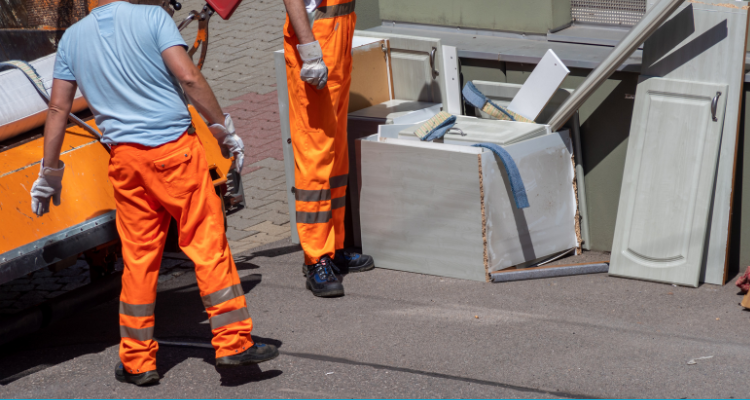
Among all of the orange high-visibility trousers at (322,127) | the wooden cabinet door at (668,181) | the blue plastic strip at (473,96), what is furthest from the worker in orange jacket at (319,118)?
the wooden cabinet door at (668,181)

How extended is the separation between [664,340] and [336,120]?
201 centimetres

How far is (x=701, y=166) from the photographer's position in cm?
430

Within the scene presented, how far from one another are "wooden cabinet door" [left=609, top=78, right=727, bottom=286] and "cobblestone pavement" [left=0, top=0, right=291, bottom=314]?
2.38m

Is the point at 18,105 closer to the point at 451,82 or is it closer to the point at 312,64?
the point at 312,64

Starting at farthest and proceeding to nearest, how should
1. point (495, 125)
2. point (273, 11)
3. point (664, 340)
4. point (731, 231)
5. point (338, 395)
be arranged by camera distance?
point (273, 11), point (495, 125), point (731, 231), point (664, 340), point (338, 395)

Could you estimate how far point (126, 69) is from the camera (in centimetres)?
331

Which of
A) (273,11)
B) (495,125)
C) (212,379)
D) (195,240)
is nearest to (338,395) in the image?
(212,379)

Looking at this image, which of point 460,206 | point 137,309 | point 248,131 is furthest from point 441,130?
point 248,131

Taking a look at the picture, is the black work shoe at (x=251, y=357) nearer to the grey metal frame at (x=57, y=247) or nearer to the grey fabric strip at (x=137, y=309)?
the grey fabric strip at (x=137, y=309)

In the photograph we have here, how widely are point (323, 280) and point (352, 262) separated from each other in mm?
348

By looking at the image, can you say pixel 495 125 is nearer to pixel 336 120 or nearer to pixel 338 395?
pixel 336 120

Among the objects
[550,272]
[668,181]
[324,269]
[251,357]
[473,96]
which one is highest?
[473,96]

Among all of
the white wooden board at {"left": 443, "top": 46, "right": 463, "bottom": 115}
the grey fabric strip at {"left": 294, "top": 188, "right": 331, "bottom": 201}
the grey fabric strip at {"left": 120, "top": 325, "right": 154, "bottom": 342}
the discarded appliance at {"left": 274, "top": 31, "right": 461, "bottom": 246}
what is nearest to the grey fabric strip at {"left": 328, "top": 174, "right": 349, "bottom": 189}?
the grey fabric strip at {"left": 294, "top": 188, "right": 331, "bottom": 201}

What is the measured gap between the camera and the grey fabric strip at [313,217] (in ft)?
15.0
